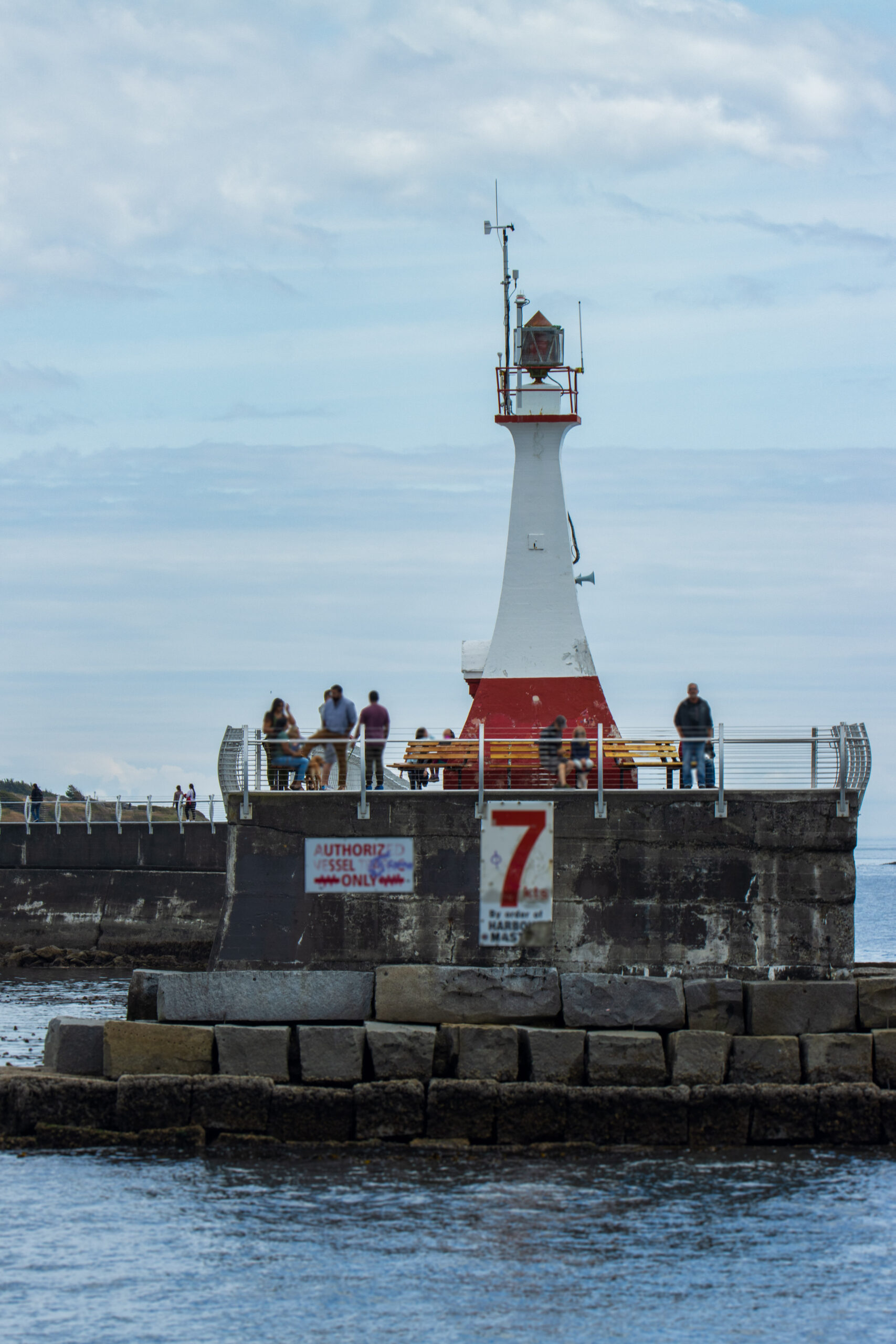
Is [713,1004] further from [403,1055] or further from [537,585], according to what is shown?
[537,585]

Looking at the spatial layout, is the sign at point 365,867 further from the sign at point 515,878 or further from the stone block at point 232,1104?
the stone block at point 232,1104

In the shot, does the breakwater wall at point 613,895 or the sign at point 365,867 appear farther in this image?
the sign at point 365,867

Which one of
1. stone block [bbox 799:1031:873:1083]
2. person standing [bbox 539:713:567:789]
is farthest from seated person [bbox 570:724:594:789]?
stone block [bbox 799:1031:873:1083]

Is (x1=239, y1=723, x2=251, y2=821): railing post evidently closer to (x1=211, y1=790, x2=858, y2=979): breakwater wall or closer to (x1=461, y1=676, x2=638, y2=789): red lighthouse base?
(x1=211, y1=790, x2=858, y2=979): breakwater wall

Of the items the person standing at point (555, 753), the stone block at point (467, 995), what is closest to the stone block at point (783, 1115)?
the stone block at point (467, 995)

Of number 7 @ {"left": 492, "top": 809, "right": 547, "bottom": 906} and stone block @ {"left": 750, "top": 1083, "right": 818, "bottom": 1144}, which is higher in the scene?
number 7 @ {"left": 492, "top": 809, "right": 547, "bottom": 906}

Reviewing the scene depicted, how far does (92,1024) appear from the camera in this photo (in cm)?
1898

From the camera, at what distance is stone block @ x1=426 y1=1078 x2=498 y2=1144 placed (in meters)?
17.7

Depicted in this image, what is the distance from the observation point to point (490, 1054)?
1808cm

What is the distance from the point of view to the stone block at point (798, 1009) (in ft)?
60.3

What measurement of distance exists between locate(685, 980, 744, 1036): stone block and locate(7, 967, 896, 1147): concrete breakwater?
0.06 feet

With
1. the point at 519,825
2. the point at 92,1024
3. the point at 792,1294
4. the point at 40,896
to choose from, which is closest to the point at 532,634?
the point at 519,825

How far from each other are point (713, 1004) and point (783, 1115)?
56.7 inches

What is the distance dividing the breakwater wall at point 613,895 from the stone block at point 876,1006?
410 millimetres
